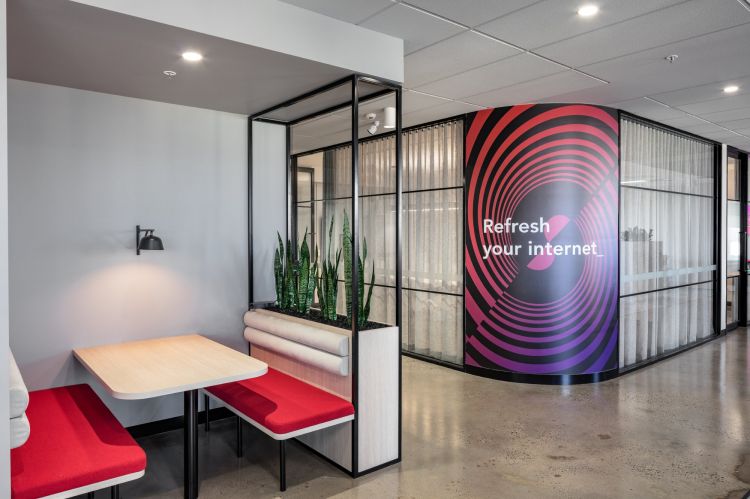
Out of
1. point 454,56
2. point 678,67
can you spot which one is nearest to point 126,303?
point 454,56

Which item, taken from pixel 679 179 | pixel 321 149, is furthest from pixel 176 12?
pixel 679 179

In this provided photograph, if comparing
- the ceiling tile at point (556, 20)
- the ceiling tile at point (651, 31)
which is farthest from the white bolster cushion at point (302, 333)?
the ceiling tile at point (651, 31)

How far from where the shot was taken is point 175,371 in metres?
2.99

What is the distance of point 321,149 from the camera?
725cm

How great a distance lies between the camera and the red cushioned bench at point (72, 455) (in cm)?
221

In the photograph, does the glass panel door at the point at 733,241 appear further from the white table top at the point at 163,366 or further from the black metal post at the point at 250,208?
the white table top at the point at 163,366

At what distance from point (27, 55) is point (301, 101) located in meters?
1.70

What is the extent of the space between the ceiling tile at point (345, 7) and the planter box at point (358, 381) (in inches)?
75.8

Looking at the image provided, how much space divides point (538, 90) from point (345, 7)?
2.40 metres

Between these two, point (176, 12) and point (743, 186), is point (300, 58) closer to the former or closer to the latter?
point (176, 12)

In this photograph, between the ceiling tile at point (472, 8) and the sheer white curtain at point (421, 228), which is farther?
the sheer white curtain at point (421, 228)

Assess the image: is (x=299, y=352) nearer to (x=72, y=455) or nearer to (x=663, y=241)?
(x=72, y=455)

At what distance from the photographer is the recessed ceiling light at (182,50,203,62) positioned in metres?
2.94

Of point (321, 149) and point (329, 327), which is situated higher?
point (321, 149)
